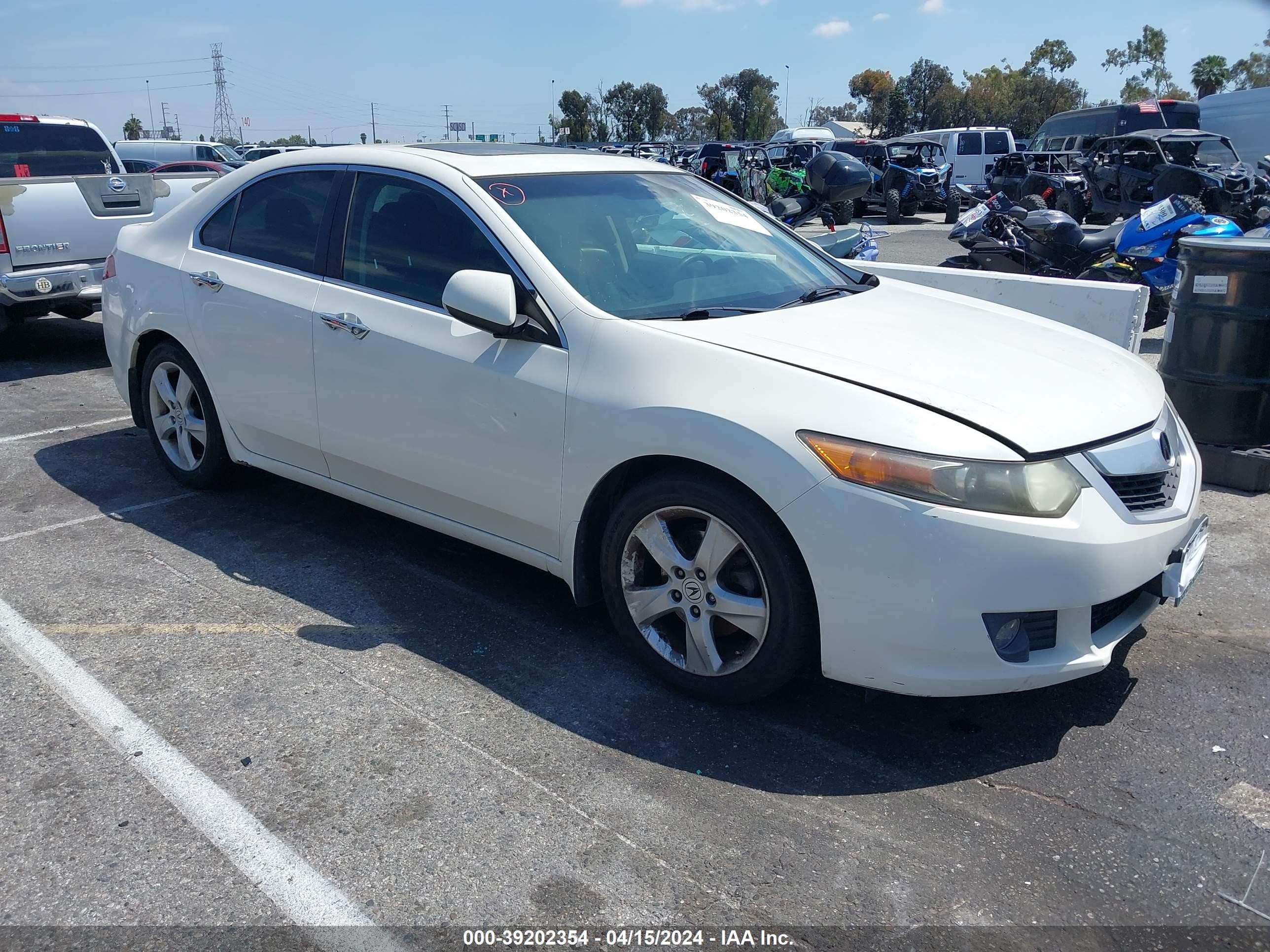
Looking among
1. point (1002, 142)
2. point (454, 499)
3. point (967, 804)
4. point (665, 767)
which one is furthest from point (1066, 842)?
point (1002, 142)

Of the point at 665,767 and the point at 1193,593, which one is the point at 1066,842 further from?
the point at 1193,593

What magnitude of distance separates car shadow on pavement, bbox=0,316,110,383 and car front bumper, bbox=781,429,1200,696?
745 cm

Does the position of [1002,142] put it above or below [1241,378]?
above

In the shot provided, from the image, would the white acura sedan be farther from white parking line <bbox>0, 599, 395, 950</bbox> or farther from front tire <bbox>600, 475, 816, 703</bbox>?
white parking line <bbox>0, 599, 395, 950</bbox>

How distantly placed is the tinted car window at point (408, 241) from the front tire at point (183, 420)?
1.22 metres

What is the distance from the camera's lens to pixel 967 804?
284 cm

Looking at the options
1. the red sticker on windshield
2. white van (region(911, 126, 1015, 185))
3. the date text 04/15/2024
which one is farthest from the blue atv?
the date text 04/15/2024

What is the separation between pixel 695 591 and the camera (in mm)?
3219

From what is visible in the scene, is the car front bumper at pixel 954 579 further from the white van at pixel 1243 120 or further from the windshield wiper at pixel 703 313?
the white van at pixel 1243 120

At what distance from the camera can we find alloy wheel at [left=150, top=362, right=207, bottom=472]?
197 inches

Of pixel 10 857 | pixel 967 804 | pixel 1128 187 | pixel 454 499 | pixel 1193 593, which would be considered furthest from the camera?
pixel 1128 187

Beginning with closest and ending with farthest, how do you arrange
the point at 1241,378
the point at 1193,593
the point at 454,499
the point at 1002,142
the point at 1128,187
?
1. the point at 454,499
2. the point at 1193,593
3. the point at 1241,378
4. the point at 1128,187
5. the point at 1002,142

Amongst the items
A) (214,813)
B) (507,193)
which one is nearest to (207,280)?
(507,193)

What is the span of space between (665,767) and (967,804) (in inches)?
33.2
